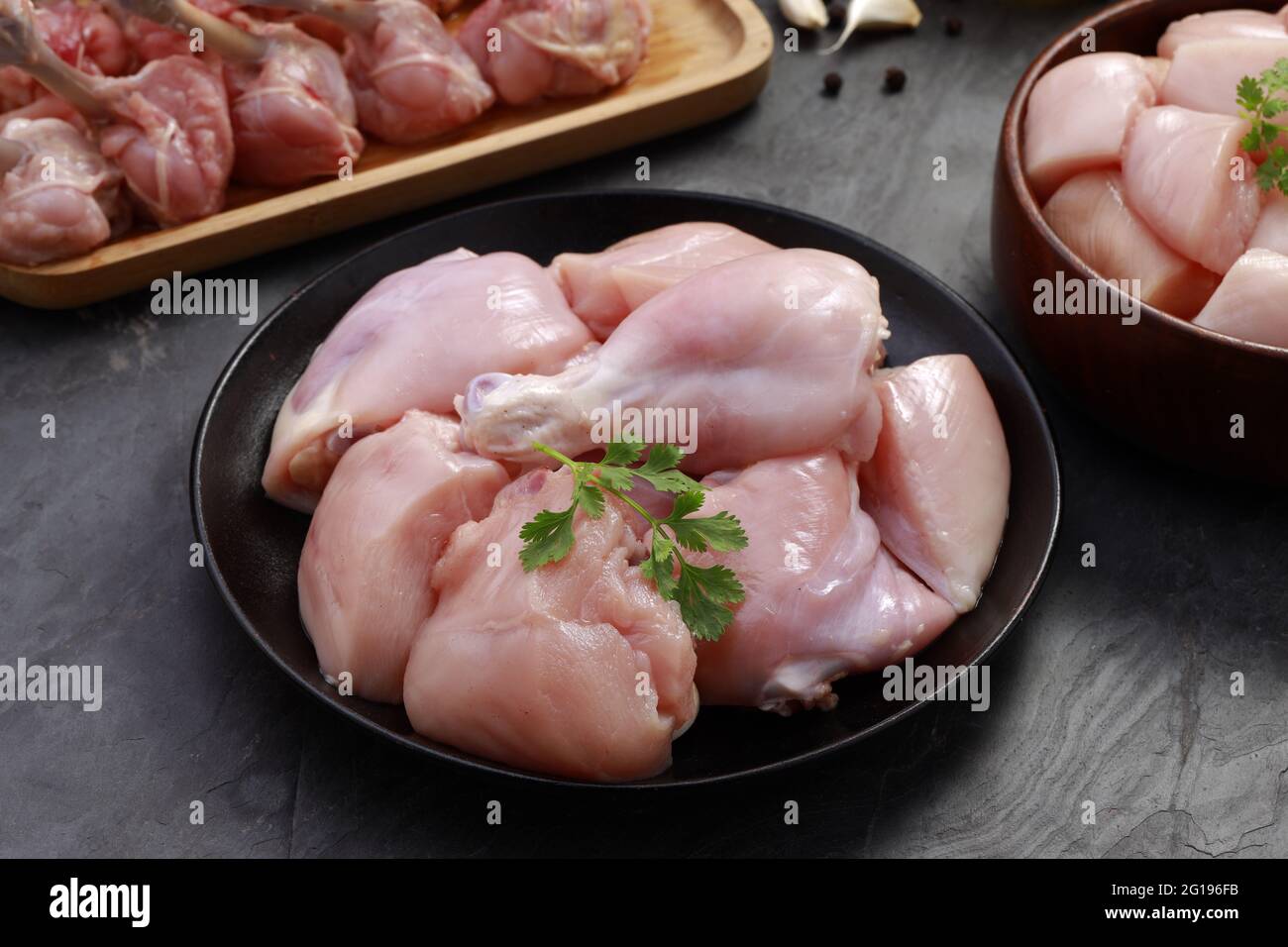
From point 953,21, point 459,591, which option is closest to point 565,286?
point 459,591

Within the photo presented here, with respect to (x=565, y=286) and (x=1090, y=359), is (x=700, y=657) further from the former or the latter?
(x=1090, y=359)

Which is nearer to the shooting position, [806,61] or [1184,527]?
[1184,527]

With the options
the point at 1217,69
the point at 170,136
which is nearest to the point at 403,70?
the point at 170,136

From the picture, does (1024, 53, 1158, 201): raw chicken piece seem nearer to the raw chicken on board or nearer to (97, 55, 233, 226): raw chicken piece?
(97, 55, 233, 226): raw chicken piece

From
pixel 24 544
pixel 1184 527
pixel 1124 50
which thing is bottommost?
pixel 24 544

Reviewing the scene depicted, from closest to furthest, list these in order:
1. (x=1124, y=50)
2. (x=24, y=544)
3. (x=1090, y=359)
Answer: (x=1090, y=359) → (x=24, y=544) → (x=1124, y=50)

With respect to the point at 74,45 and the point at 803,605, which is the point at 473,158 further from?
the point at 803,605

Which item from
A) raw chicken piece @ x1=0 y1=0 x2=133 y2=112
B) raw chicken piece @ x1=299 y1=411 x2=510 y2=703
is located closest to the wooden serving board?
raw chicken piece @ x1=0 y1=0 x2=133 y2=112
